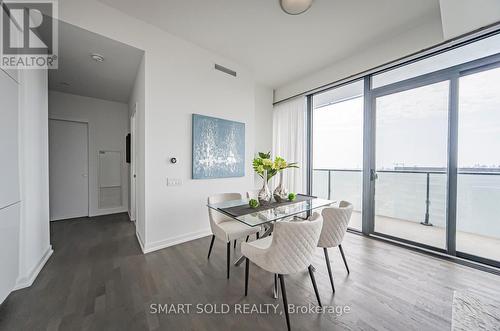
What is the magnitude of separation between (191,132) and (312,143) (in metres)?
2.63

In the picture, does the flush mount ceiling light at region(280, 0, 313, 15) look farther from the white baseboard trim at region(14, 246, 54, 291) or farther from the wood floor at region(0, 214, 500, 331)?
the white baseboard trim at region(14, 246, 54, 291)

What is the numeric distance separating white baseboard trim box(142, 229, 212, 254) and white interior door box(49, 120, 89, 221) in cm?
287

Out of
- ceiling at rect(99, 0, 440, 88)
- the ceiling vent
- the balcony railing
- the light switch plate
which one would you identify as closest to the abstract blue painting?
the light switch plate

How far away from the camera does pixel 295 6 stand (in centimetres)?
210

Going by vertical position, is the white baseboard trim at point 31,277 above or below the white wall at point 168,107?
below

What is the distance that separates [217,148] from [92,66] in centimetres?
237

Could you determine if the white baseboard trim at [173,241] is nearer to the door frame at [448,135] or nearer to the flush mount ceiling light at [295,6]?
the door frame at [448,135]

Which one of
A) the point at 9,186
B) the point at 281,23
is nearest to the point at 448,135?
the point at 281,23

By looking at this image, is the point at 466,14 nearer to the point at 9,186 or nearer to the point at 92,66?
the point at 9,186

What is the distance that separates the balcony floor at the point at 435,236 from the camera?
222cm

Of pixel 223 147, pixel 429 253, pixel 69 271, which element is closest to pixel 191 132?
pixel 223 147

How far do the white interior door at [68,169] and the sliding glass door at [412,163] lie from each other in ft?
20.0

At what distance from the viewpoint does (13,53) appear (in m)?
1.66

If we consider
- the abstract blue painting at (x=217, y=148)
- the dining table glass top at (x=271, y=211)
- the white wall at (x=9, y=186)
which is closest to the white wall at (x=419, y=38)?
the abstract blue painting at (x=217, y=148)
